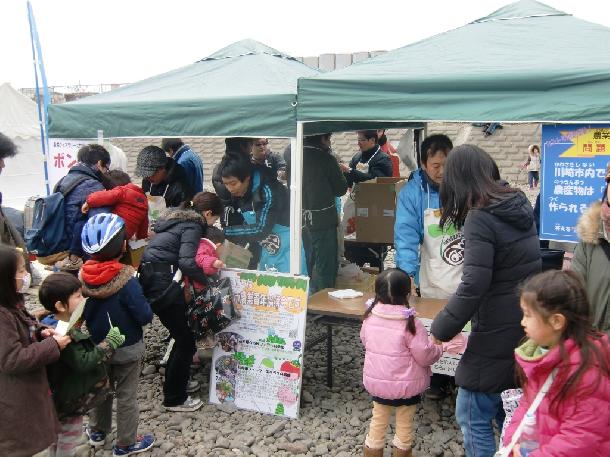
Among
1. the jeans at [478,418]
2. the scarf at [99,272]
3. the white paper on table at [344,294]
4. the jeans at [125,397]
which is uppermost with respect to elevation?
the scarf at [99,272]

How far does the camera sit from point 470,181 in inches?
106

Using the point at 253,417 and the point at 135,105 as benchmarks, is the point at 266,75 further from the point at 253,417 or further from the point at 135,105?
the point at 253,417

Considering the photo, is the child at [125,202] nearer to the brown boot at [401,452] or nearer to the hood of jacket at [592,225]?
the brown boot at [401,452]

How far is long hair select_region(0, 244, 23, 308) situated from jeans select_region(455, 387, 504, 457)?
6.59 ft

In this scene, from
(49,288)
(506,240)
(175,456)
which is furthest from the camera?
(175,456)

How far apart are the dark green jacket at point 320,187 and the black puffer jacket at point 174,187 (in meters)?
1.05

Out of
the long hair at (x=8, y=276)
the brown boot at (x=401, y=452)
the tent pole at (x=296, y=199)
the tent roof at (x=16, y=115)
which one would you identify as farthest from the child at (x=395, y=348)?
the tent roof at (x=16, y=115)

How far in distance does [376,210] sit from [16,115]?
36.1 feet

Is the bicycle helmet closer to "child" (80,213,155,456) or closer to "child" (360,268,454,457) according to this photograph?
"child" (80,213,155,456)

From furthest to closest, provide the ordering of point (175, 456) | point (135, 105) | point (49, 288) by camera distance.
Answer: point (135, 105) → point (175, 456) → point (49, 288)

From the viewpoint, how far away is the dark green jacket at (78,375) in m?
2.94

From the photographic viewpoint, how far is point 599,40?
3848 millimetres

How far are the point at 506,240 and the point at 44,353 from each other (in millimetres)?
2028

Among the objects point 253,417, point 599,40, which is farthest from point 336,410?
point 599,40
